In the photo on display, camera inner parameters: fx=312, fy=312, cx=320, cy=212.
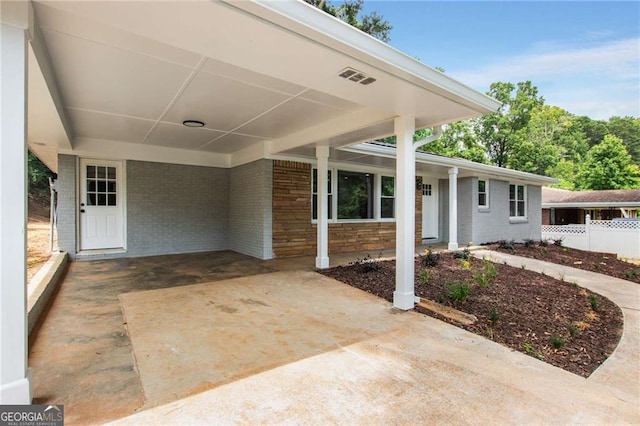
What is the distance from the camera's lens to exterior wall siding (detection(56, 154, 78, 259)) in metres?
6.38

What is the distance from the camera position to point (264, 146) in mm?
Result: 6879

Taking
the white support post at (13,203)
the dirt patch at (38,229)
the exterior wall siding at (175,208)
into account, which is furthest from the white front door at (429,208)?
the white support post at (13,203)

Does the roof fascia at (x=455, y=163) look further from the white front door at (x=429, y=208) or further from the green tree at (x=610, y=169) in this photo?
the green tree at (x=610, y=169)

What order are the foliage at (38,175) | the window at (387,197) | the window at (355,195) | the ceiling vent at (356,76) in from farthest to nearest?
the foliage at (38,175) < the window at (387,197) < the window at (355,195) < the ceiling vent at (356,76)

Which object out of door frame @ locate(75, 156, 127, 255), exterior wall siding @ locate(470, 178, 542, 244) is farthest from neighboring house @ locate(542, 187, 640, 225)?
door frame @ locate(75, 156, 127, 255)

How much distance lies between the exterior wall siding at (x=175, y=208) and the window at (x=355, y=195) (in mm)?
3148

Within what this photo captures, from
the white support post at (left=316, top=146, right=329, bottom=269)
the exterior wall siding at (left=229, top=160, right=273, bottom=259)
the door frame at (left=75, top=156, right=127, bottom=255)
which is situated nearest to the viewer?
the white support post at (left=316, top=146, right=329, bottom=269)

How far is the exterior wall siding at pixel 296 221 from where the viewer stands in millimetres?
7312

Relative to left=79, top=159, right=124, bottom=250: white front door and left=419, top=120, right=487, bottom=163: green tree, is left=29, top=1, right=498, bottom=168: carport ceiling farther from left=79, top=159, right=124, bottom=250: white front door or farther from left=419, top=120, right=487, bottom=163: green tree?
left=419, top=120, right=487, bottom=163: green tree

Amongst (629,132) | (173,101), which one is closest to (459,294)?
(173,101)

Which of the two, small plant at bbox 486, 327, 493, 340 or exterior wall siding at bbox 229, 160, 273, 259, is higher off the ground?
exterior wall siding at bbox 229, 160, 273, 259

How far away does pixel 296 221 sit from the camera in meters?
7.64

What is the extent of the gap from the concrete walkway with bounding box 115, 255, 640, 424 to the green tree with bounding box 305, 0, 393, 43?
1456 cm

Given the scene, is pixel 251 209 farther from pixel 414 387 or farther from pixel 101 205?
pixel 414 387
